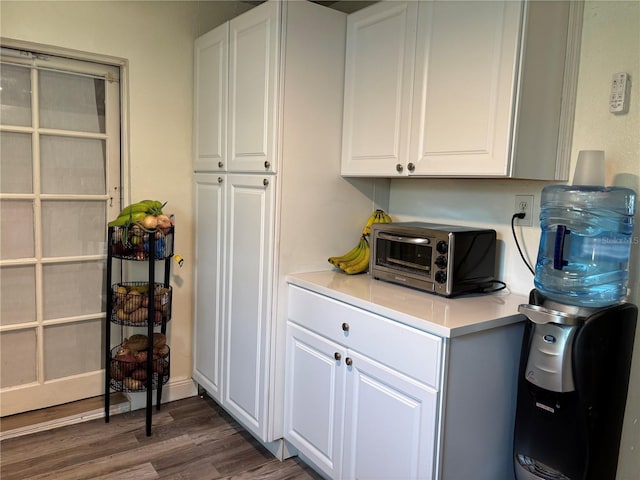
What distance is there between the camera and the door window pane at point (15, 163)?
247cm

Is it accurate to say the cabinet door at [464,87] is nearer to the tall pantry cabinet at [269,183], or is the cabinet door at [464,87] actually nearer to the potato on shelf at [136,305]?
the tall pantry cabinet at [269,183]

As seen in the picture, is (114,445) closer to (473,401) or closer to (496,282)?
(473,401)

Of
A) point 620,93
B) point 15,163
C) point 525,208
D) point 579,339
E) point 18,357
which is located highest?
point 620,93

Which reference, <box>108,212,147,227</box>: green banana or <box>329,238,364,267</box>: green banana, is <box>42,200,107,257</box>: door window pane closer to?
<box>108,212,147,227</box>: green banana

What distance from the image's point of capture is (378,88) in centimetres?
222

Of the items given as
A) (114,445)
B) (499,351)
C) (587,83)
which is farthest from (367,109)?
(114,445)

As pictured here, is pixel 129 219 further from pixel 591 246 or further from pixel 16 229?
pixel 591 246

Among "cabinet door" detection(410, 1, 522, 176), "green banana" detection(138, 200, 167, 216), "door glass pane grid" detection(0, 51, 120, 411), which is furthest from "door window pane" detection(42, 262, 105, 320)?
"cabinet door" detection(410, 1, 522, 176)

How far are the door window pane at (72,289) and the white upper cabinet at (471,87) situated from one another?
1.69m

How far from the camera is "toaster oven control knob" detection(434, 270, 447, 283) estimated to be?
1.94 metres

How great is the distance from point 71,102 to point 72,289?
1.01 m

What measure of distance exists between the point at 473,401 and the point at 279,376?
971 millimetres

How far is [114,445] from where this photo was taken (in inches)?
96.4

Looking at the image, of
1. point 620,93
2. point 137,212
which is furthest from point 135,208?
point 620,93
